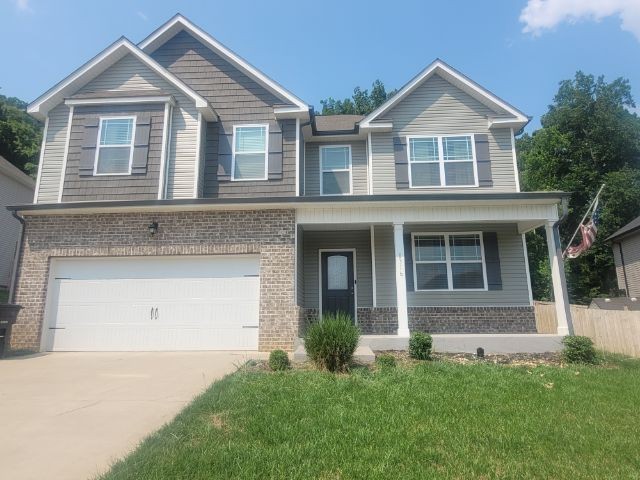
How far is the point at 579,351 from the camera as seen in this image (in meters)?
7.59

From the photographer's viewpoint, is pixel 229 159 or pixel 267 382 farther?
pixel 229 159

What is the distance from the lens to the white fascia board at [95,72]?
35.5 feet

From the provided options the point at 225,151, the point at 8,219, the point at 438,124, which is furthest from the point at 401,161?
the point at 8,219

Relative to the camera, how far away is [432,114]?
12.0 meters

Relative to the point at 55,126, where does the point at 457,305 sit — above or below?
below

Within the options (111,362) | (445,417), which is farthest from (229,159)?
(445,417)

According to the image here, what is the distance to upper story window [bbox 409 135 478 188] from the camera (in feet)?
37.5

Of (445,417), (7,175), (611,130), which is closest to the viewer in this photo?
(445,417)

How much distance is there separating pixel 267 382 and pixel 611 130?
3710 centimetres

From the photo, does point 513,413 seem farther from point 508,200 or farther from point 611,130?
point 611,130

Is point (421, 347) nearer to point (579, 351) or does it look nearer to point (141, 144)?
point (579, 351)

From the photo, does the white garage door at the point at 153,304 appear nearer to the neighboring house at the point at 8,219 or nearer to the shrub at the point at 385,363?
the shrub at the point at 385,363

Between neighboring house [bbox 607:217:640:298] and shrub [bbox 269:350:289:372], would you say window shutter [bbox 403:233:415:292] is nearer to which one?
shrub [bbox 269:350:289:372]

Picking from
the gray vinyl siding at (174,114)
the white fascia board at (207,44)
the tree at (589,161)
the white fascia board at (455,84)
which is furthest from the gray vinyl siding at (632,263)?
the gray vinyl siding at (174,114)
